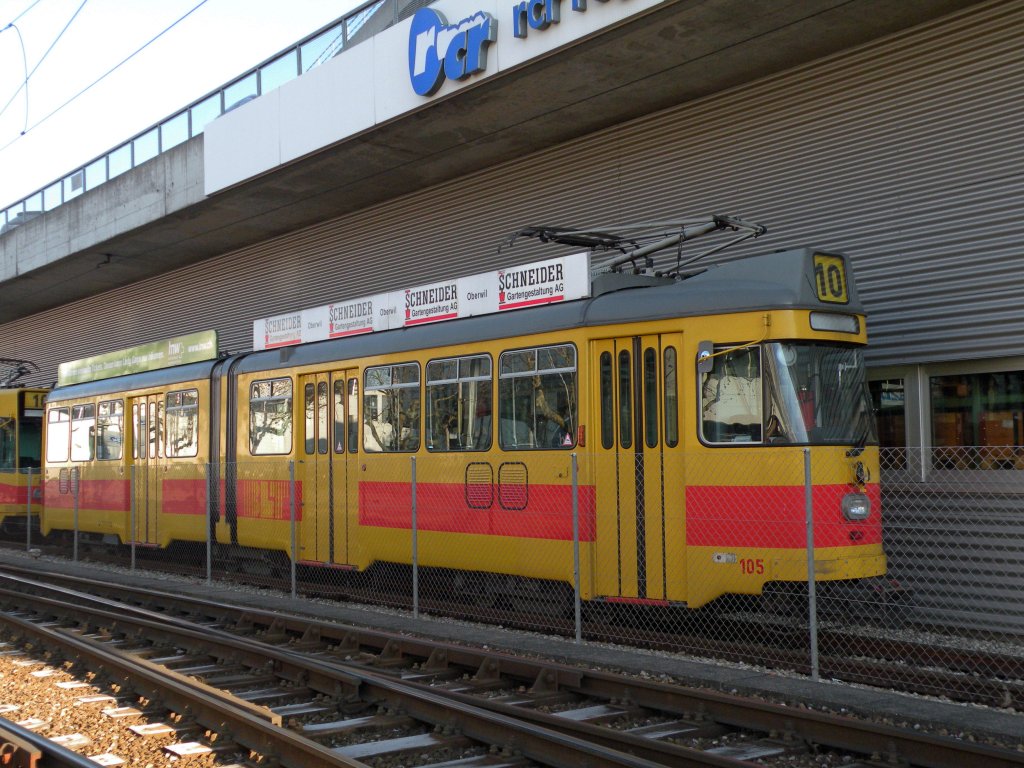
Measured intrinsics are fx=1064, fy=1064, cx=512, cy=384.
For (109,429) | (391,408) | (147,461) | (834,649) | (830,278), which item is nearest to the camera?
(834,649)

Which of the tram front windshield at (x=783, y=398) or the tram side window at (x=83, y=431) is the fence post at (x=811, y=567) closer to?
the tram front windshield at (x=783, y=398)

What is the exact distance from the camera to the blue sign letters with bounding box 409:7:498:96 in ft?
46.5

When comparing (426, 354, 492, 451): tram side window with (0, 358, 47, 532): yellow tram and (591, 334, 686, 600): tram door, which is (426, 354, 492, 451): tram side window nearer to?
(591, 334, 686, 600): tram door

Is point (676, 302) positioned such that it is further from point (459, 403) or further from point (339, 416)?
point (339, 416)

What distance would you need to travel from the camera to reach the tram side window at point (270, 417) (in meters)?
14.8

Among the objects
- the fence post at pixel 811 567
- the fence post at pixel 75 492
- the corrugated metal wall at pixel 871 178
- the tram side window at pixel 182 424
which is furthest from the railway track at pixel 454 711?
the fence post at pixel 75 492

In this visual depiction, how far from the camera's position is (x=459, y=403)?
11938mm

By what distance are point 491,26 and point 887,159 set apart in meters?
5.39

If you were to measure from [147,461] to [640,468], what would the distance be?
11053 mm

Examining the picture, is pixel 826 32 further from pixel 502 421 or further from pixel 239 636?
pixel 239 636

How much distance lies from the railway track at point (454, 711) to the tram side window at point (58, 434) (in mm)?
11608

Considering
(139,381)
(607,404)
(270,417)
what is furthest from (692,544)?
(139,381)

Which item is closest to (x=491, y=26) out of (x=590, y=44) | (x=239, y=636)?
(x=590, y=44)

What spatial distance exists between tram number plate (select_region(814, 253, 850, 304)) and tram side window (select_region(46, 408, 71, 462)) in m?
16.2
